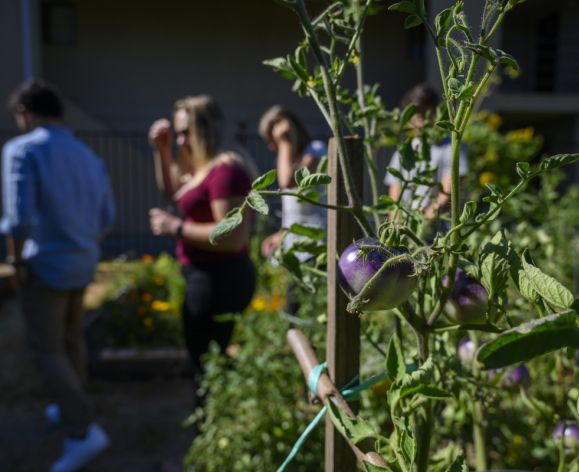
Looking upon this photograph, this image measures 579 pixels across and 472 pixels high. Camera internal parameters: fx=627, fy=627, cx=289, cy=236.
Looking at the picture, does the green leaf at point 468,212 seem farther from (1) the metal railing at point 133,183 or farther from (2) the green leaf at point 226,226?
(1) the metal railing at point 133,183

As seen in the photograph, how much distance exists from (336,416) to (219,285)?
1.62 m

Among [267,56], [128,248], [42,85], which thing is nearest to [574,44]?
[267,56]

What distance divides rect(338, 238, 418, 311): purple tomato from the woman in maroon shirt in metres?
1.58

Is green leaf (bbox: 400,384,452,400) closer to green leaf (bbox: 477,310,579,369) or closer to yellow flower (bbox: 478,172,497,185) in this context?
green leaf (bbox: 477,310,579,369)

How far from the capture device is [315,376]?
3.01ft

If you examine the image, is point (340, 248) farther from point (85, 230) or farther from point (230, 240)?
point (85, 230)

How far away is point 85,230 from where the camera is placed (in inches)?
111

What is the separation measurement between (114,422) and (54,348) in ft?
2.50

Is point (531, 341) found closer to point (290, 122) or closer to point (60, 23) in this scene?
point (290, 122)

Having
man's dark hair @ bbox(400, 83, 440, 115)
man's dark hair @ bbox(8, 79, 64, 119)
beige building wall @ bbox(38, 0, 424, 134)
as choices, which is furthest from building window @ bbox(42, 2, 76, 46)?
man's dark hair @ bbox(400, 83, 440, 115)

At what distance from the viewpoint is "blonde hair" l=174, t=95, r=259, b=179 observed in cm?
244

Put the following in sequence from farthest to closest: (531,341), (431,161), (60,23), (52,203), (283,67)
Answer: (60,23) < (52,203) < (431,161) < (283,67) < (531,341)

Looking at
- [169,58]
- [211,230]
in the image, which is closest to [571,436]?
[211,230]

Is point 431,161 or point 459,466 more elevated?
point 431,161
